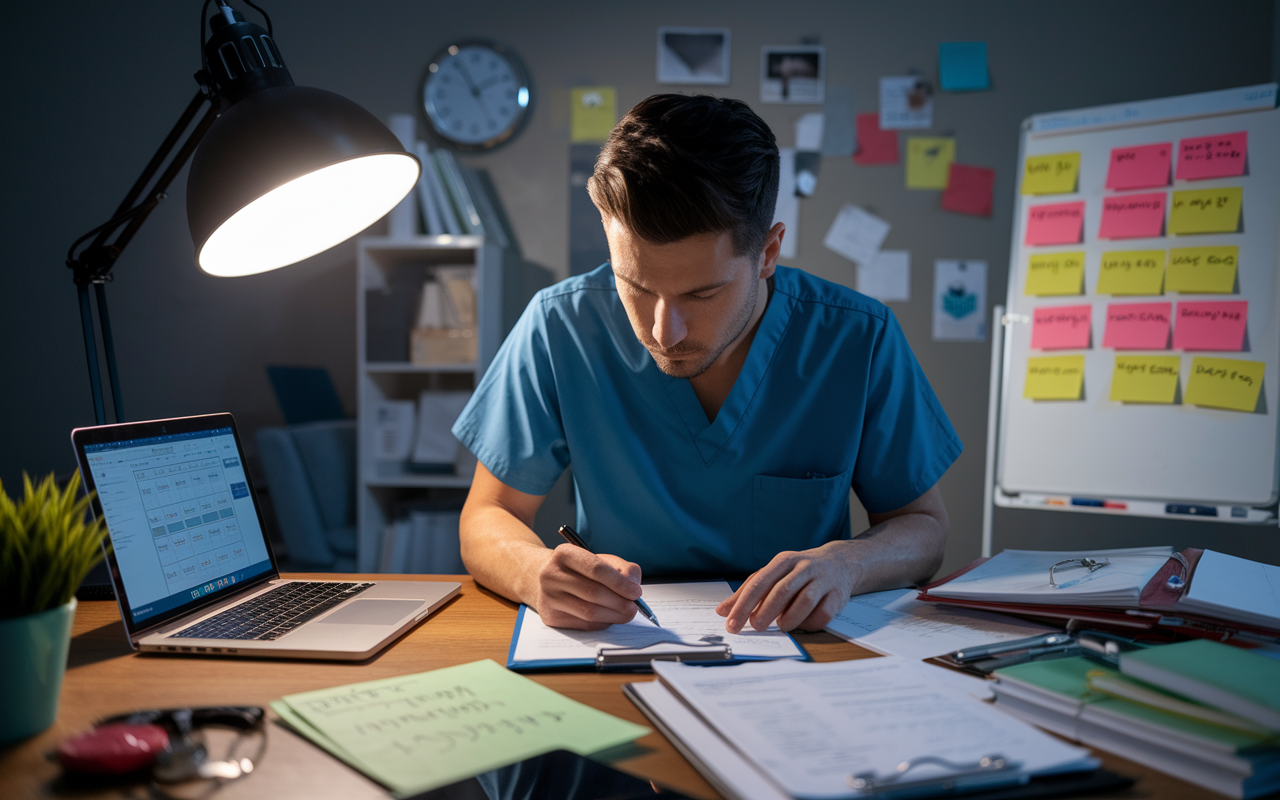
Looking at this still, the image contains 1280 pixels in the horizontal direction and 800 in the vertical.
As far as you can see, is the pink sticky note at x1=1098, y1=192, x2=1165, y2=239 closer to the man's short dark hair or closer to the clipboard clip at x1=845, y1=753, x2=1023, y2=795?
the man's short dark hair

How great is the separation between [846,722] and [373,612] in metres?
0.51

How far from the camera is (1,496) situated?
53 centimetres

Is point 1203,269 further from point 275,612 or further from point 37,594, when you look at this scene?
point 37,594

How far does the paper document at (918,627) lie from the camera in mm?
727

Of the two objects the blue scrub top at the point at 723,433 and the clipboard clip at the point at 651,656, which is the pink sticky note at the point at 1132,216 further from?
the clipboard clip at the point at 651,656

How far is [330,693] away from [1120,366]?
78.9 inches

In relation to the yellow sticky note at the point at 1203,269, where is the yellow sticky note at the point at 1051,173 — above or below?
above

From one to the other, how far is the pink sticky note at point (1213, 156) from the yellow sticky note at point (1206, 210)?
1.6 inches

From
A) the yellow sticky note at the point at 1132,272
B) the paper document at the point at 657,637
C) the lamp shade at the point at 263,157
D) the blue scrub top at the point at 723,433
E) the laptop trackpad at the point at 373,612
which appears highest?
the yellow sticky note at the point at 1132,272

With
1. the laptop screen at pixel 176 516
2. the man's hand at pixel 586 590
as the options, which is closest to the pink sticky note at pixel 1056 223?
the man's hand at pixel 586 590

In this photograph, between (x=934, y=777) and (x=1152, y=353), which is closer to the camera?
(x=934, y=777)

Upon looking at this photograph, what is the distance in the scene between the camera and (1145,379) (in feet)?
6.20

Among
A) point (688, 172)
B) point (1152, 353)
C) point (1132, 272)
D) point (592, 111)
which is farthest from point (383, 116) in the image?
point (1152, 353)

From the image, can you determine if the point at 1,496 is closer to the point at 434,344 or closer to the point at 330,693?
the point at 330,693
